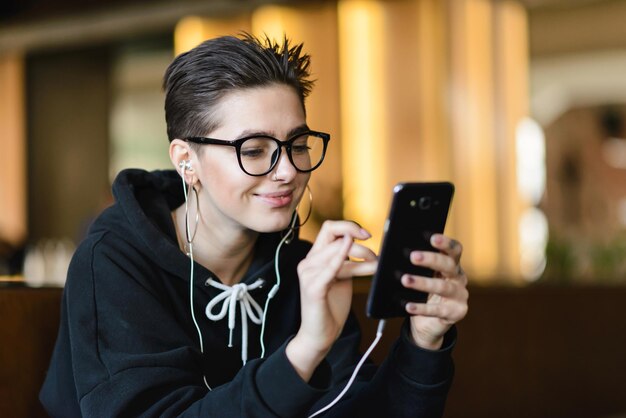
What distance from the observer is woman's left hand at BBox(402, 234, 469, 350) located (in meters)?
1.18

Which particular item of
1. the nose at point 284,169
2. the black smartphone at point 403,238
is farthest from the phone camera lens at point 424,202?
the nose at point 284,169

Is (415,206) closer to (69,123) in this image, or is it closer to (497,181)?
(497,181)

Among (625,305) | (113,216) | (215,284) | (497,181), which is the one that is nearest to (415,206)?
(215,284)

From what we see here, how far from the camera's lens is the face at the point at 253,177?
133 centimetres

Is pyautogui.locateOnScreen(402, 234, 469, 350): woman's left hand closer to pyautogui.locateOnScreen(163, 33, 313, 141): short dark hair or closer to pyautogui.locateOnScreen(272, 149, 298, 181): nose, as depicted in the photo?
pyautogui.locateOnScreen(272, 149, 298, 181): nose

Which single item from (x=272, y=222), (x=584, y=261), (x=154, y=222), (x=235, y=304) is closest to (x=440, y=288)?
(x=272, y=222)

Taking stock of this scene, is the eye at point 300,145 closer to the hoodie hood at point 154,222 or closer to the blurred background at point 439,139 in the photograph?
the hoodie hood at point 154,222

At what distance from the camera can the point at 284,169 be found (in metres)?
1.32

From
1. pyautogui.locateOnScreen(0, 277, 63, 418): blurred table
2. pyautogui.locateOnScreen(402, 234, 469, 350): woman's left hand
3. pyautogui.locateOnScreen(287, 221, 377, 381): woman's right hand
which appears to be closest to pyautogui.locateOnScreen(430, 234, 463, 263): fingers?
pyautogui.locateOnScreen(402, 234, 469, 350): woman's left hand

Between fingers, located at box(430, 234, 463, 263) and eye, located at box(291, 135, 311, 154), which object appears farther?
eye, located at box(291, 135, 311, 154)

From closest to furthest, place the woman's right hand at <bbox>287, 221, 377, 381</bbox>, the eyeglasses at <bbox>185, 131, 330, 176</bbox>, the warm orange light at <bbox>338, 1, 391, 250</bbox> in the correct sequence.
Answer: the woman's right hand at <bbox>287, 221, 377, 381</bbox> < the eyeglasses at <bbox>185, 131, 330, 176</bbox> < the warm orange light at <bbox>338, 1, 391, 250</bbox>

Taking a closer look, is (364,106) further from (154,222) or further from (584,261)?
(154,222)

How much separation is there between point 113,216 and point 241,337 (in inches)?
11.5

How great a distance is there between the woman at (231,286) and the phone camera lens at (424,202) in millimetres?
46
